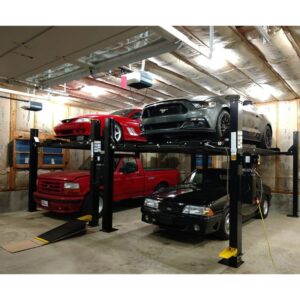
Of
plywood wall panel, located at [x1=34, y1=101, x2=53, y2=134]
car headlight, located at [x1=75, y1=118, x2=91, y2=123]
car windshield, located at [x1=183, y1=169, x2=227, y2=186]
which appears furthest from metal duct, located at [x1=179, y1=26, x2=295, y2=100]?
plywood wall panel, located at [x1=34, y1=101, x2=53, y2=134]

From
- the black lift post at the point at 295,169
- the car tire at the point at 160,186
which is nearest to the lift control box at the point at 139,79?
the car tire at the point at 160,186

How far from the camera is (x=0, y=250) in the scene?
452cm

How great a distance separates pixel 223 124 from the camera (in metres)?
5.12

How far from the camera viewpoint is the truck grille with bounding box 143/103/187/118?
5.03 meters

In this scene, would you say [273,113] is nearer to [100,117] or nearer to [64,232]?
[100,117]

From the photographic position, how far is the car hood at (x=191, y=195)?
496cm

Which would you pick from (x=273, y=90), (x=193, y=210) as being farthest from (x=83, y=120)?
(x=273, y=90)

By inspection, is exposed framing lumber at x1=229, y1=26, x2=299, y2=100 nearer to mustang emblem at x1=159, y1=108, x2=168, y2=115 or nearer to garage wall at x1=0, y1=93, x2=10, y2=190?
mustang emblem at x1=159, y1=108, x2=168, y2=115

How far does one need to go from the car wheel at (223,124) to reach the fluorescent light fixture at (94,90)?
12.3 ft

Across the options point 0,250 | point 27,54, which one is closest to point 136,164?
point 0,250

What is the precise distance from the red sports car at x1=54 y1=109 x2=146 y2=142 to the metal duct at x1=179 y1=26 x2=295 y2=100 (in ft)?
8.33

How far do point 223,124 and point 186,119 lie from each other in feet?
2.62

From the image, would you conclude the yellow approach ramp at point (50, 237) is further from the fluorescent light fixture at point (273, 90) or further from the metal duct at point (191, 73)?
the fluorescent light fixture at point (273, 90)
